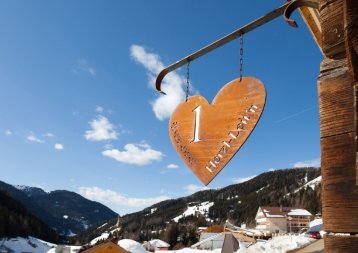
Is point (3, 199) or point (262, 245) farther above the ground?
point (3, 199)

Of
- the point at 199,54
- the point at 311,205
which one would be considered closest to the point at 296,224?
the point at 311,205

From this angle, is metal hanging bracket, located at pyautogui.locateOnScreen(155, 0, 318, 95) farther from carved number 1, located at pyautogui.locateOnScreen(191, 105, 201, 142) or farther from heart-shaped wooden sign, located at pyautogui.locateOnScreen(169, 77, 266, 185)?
carved number 1, located at pyautogui.locateOnScreen(191, 105, 201, 142)

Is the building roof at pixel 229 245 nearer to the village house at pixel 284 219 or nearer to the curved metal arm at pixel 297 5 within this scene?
the curved metal arm at pixel 297 5

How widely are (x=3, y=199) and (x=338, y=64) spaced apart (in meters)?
177

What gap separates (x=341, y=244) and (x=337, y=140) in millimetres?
444

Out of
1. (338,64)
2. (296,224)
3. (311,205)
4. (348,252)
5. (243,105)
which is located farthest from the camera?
(311,205)

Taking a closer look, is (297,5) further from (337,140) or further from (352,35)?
(352,35)

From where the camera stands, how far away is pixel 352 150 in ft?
5.66

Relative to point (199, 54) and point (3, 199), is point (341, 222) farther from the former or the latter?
point (3, 199)

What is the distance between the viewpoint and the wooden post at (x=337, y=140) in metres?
1.62

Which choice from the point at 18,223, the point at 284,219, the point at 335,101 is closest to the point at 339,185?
the point at 335,101

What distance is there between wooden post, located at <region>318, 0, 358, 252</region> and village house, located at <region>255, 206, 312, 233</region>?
10445 cm

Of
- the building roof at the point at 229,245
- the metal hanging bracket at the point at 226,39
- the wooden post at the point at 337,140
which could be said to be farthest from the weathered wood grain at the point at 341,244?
the building roof at the point at 229,245

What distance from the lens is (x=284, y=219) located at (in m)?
108
